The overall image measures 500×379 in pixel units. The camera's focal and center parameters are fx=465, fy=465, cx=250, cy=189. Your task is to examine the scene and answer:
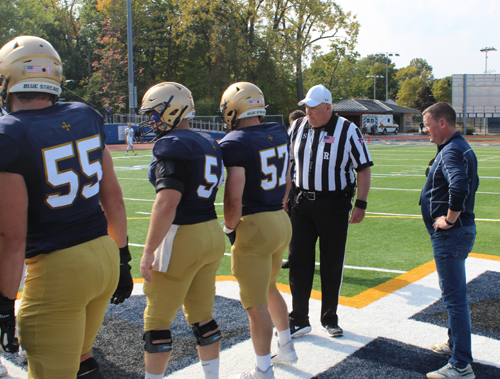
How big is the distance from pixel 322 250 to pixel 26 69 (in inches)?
110

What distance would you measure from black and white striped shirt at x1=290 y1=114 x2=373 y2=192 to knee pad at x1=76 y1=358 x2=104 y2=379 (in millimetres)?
2349

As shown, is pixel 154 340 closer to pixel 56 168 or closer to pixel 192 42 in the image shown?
pixel 56 168

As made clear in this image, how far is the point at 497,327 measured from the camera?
12.7ft

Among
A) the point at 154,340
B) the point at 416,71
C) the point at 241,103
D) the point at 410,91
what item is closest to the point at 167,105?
the point at 241,103

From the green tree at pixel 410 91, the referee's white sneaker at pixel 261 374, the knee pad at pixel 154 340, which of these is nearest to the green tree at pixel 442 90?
the green tree at pixel 410 91

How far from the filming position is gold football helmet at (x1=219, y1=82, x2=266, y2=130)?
10.7 feet

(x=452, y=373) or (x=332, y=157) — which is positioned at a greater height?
(x=332, y=157)

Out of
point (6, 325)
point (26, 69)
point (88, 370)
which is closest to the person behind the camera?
point (6, 325)

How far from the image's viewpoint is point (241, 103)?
3.26 m

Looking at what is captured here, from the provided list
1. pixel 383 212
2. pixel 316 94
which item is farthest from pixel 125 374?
pixel 383 212

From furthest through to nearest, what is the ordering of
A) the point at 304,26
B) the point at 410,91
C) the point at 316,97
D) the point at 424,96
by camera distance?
the point at 410,91 → the point at 424,96 → the point at 304,26 → the point at 316,97

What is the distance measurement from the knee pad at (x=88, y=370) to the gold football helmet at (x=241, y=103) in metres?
1.79

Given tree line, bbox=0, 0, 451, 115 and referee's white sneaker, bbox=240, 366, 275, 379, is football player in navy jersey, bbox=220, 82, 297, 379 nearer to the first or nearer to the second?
referee's white sneaker, bbox=240, 366, 275, 379

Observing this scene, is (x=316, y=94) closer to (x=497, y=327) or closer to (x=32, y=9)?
(x=497, y=327)
